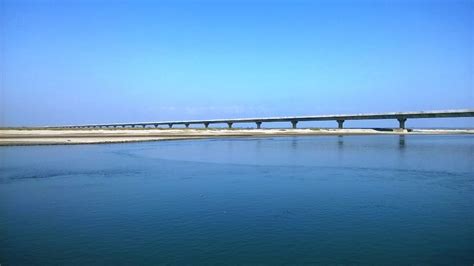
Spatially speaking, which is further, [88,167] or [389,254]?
[88,167]

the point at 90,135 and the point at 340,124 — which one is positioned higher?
the point at 90,135

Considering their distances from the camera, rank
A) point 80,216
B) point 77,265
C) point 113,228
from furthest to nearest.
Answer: point 80,216 < point 113,228 < point 77,265

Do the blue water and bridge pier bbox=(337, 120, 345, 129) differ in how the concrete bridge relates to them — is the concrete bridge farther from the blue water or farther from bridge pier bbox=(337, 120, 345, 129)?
the blue water

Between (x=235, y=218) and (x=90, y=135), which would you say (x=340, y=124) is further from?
(x=235, y=218)

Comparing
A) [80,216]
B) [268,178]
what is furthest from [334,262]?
[268,178]

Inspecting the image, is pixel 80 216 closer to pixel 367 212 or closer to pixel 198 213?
pixel 198 213

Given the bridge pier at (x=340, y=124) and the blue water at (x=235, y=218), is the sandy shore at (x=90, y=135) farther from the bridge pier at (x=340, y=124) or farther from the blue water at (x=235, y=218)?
the blue water at (x=235, y=218)

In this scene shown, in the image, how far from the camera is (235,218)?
1355 cm

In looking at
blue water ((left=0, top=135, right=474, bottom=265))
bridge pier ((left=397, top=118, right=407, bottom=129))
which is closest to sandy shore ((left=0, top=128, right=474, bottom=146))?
bridge pier ((left=397, top=118, right=407, bottom=129))

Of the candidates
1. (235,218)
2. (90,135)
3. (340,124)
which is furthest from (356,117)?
(235,218)

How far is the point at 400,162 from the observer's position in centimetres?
3189

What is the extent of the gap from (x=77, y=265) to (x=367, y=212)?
33.3 feet

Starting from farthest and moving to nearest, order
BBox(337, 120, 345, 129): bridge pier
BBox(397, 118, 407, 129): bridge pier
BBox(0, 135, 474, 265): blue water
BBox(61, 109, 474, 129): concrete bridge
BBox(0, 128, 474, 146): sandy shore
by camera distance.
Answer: BBox(337, 120, 345, 129): bridge pier
BBox(397, 118, 407, 129): bridge pier
BBox(61, 109, 474, 129): concrete bridge
BBox(0, 128, 474, 146): sandy shore
BBox(0, 135, 474, 265): blue water

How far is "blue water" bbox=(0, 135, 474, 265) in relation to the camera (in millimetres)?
10039
